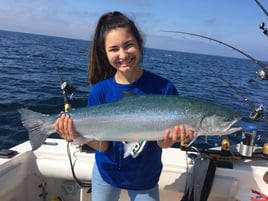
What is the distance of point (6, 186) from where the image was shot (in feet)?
11.6

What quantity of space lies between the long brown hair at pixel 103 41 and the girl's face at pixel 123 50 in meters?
0.09

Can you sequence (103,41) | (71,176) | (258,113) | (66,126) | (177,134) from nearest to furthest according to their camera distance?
(177,134)
(66,126)
(103,41)
(71,176)
(258,113)

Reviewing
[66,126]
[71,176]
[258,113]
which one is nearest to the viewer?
[66,126]

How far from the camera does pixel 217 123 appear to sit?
2678mm

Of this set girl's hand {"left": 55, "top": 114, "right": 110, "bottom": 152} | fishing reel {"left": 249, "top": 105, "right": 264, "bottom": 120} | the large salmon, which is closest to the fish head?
the large salmon

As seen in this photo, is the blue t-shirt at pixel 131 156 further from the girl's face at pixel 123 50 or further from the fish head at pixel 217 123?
the fish head at pixel 217 123

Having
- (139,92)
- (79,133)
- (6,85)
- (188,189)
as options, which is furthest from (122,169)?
(6,85)

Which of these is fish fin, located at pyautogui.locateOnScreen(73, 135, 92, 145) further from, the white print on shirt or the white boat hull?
the white boat hull

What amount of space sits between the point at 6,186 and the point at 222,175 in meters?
2.40

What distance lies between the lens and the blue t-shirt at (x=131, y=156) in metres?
2.80

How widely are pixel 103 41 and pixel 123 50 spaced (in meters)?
0.33

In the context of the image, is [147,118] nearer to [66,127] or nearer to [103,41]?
[66,127]

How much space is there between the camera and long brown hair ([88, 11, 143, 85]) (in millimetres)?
2963

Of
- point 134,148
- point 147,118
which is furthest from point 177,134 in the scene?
point 134,148
